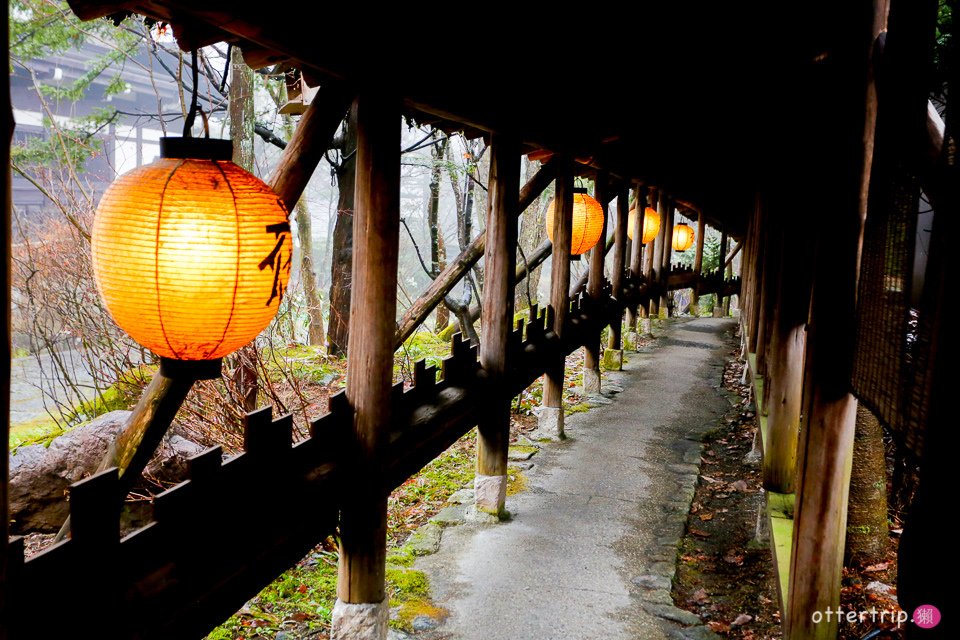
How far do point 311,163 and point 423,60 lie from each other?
1.35 m

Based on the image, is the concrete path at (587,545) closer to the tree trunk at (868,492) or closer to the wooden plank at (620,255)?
the tree trunk at (868,492)

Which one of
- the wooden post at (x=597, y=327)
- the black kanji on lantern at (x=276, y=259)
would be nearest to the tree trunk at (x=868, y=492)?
the black kanji on lantern at (x=276, y=259)

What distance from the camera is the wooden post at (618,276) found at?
40.2 ft

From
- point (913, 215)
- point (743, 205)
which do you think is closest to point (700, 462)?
point (913, 215)

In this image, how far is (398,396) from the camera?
189 inches

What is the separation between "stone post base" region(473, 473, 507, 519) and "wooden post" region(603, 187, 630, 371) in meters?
6.52

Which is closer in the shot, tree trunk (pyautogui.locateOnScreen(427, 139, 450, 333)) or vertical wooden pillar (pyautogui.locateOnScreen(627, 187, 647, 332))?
tree trunk (pyautogui.locateOnScreen(427, 139, 450, 333))

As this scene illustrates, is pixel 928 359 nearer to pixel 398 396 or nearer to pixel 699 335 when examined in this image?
pixel 398 396

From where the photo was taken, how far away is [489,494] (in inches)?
265

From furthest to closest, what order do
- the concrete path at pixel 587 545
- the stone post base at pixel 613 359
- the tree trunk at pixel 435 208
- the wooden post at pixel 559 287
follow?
the stone post base at pixel 613 359 < the tree trunk at pixel 435 208 < the wooden post at pixel 559 287 < the concrete path at pixel 587 545

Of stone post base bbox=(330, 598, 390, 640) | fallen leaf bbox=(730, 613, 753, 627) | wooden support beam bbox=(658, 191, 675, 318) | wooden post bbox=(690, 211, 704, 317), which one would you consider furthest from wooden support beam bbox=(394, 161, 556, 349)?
wooden post bbox=(690, 211, 704, 317)

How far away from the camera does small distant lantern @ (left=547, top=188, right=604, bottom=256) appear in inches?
346

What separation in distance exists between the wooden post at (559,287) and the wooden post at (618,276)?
3.60 meters

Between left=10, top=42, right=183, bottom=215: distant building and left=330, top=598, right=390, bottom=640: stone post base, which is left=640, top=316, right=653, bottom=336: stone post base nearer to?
left=10, top=42, right=183, bottom=215: distant building
